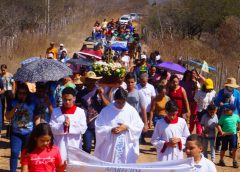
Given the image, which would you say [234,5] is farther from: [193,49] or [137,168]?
[137,168]

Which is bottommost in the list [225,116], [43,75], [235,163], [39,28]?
[235,163]

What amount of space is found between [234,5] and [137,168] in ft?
121

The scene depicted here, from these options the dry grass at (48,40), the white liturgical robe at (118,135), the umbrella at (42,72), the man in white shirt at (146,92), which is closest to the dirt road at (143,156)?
the man in white shirt at (146,92)

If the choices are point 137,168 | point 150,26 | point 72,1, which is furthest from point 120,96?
point 72,1

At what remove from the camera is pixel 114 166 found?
21.9 ft

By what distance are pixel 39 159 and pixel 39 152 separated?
8 cm

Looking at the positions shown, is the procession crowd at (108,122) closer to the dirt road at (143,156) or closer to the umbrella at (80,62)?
the dirt road at (143,156)

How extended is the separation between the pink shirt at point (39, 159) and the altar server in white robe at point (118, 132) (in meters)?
1.55

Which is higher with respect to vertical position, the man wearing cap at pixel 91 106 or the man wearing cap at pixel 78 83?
the man wearing cap at pixel 78 83

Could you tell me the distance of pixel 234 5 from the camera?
41.9 meters

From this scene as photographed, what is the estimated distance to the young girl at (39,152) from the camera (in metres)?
6.37

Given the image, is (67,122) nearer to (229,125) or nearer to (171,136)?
(171,136)

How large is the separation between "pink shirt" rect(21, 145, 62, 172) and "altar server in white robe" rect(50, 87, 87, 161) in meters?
1.38

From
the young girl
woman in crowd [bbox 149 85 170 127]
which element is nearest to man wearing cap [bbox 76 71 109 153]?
woman in crowd [bbox 149 85 170 127]
